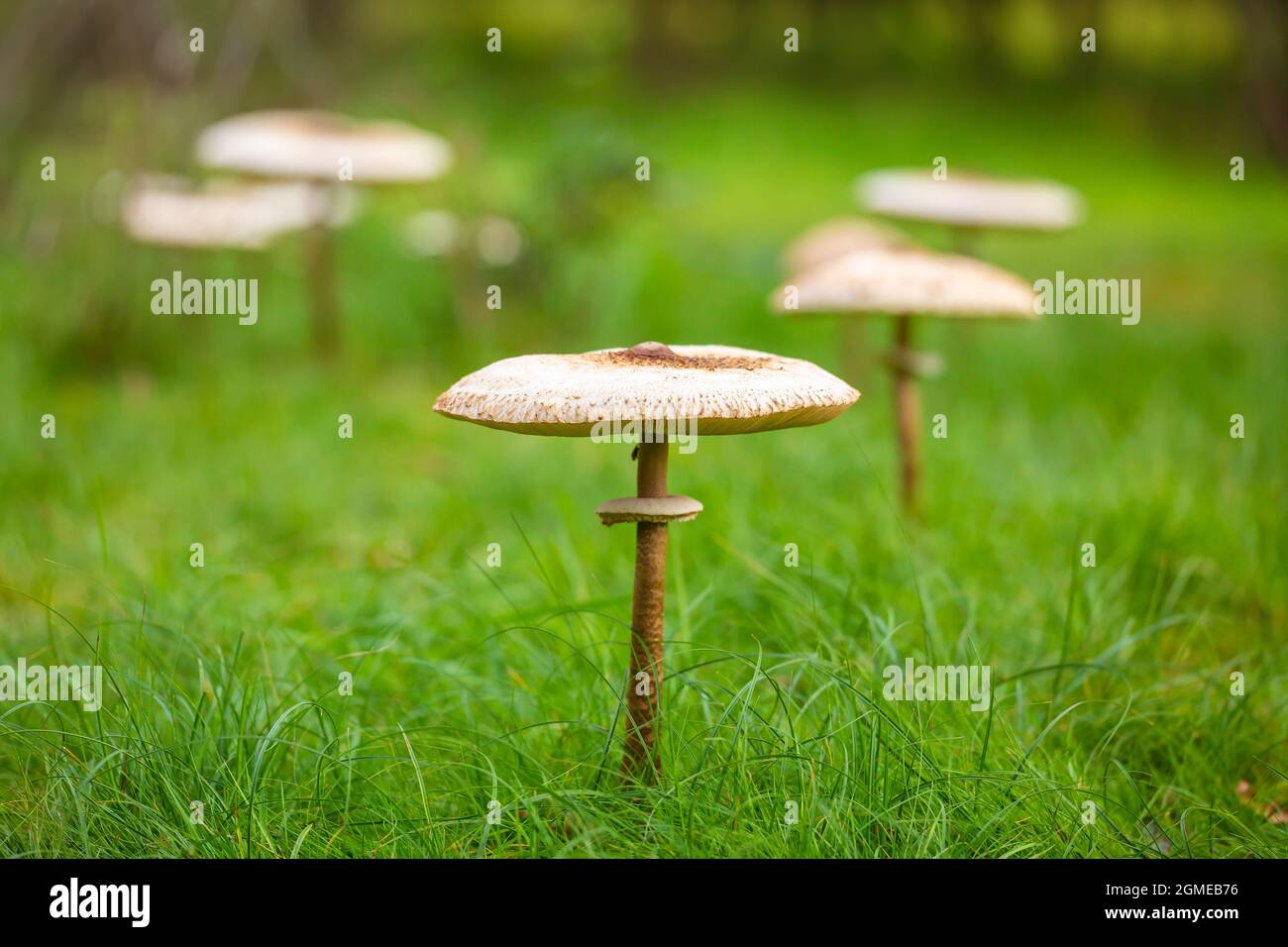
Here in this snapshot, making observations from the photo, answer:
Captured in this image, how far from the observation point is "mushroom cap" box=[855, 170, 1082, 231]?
628cm

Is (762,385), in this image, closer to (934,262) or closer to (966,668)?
(966,668)

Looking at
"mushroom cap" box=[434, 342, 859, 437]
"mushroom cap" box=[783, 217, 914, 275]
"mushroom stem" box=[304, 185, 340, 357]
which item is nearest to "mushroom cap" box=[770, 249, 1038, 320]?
"mushroom cap" box=[434, 342, 859, 437]

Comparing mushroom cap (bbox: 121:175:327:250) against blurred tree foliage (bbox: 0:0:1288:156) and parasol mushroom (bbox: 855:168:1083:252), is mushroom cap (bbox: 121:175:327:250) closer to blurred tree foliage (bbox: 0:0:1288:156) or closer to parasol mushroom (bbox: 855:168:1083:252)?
parasol mushroom (bbox: 855:168:1083:252)

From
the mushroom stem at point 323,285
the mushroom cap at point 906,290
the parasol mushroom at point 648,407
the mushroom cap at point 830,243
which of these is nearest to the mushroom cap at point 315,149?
the mushroom stem at point 323,285

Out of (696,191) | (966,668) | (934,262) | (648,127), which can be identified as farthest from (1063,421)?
(648,127)

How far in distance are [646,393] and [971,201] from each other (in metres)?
4.25

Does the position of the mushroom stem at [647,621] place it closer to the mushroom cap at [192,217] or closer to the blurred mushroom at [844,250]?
the blurred mushroom at [844,250]

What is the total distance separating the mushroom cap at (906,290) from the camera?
4.41 meters

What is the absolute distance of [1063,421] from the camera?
6.84m

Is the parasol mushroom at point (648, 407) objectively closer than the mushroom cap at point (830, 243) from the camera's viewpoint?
Yes

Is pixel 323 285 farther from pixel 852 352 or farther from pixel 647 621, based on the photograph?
pixel 647 621

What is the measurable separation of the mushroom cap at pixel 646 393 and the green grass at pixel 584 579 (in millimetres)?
715

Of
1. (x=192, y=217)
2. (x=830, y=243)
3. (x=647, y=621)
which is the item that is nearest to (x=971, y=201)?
(x=830, y=243)
